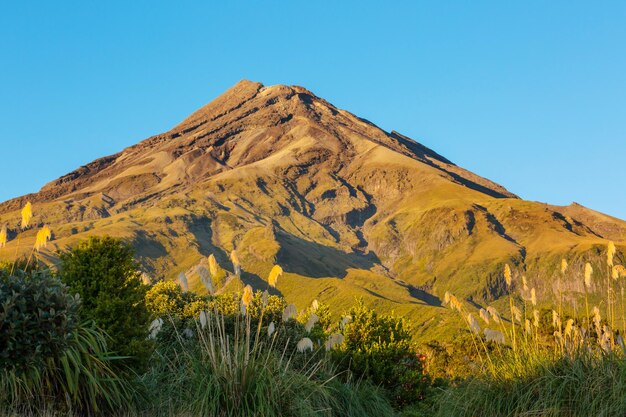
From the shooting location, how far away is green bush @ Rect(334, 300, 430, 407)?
2009 centimetres

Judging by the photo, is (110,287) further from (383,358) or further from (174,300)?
(174,300)

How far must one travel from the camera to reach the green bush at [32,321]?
8.91m

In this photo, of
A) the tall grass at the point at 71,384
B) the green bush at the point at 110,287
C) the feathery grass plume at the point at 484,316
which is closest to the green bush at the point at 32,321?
the tall grass at the point at 71,384

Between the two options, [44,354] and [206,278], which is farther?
[206,278]

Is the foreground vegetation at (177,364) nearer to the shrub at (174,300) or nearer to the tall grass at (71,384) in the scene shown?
the tall grass at (71,384)

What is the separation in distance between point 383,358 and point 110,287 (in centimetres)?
987

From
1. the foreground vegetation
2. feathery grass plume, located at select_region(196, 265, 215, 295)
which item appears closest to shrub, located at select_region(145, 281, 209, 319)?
the foreground vegetation

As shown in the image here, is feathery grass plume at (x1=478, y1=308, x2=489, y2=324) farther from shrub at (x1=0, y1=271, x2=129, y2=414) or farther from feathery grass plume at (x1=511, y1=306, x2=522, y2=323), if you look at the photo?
shrub at (x1=0, y1=271, x2=129, y2=414)

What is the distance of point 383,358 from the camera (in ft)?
67.0

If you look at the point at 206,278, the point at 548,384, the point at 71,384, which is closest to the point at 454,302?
the point at 548,384

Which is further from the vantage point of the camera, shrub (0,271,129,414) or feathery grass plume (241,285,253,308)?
feathery grass plume (241,285,253,308)

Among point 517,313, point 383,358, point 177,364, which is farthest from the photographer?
point 383,358

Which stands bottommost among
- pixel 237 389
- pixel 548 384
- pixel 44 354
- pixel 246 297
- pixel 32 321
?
pixel 237 389

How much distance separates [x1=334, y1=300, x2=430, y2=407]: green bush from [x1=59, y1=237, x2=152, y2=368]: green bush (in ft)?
26.0
